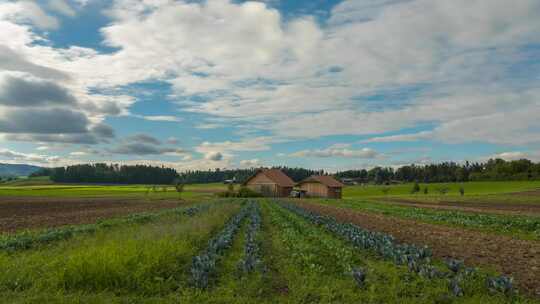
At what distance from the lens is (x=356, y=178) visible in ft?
522

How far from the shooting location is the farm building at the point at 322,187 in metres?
75.4

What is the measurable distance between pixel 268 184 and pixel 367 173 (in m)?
101

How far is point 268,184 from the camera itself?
72000 mm

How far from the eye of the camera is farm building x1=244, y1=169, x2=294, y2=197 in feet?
234

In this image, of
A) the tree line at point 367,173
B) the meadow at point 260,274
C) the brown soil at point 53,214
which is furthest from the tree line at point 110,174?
the meadow at point 260,274

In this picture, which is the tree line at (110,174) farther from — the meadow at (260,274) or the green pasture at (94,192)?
the meadow at (260,274)

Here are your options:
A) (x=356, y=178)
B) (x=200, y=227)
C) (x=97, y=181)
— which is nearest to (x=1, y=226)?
(x=200, y=227)

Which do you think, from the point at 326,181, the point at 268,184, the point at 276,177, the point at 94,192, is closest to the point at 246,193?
the point at 268,184

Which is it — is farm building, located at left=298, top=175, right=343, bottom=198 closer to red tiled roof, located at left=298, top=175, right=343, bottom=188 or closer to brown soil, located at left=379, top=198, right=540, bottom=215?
red tiled roof, located at left=298, top=175, right=343, bottom=188

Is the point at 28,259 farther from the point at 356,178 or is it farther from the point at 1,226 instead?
the point at 356,178

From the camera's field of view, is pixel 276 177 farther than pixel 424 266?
Yes

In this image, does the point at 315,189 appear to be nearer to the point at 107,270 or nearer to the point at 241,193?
the point at 241,193

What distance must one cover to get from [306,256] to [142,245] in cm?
474

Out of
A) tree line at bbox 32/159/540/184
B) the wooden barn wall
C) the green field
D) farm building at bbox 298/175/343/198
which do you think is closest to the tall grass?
the green field
